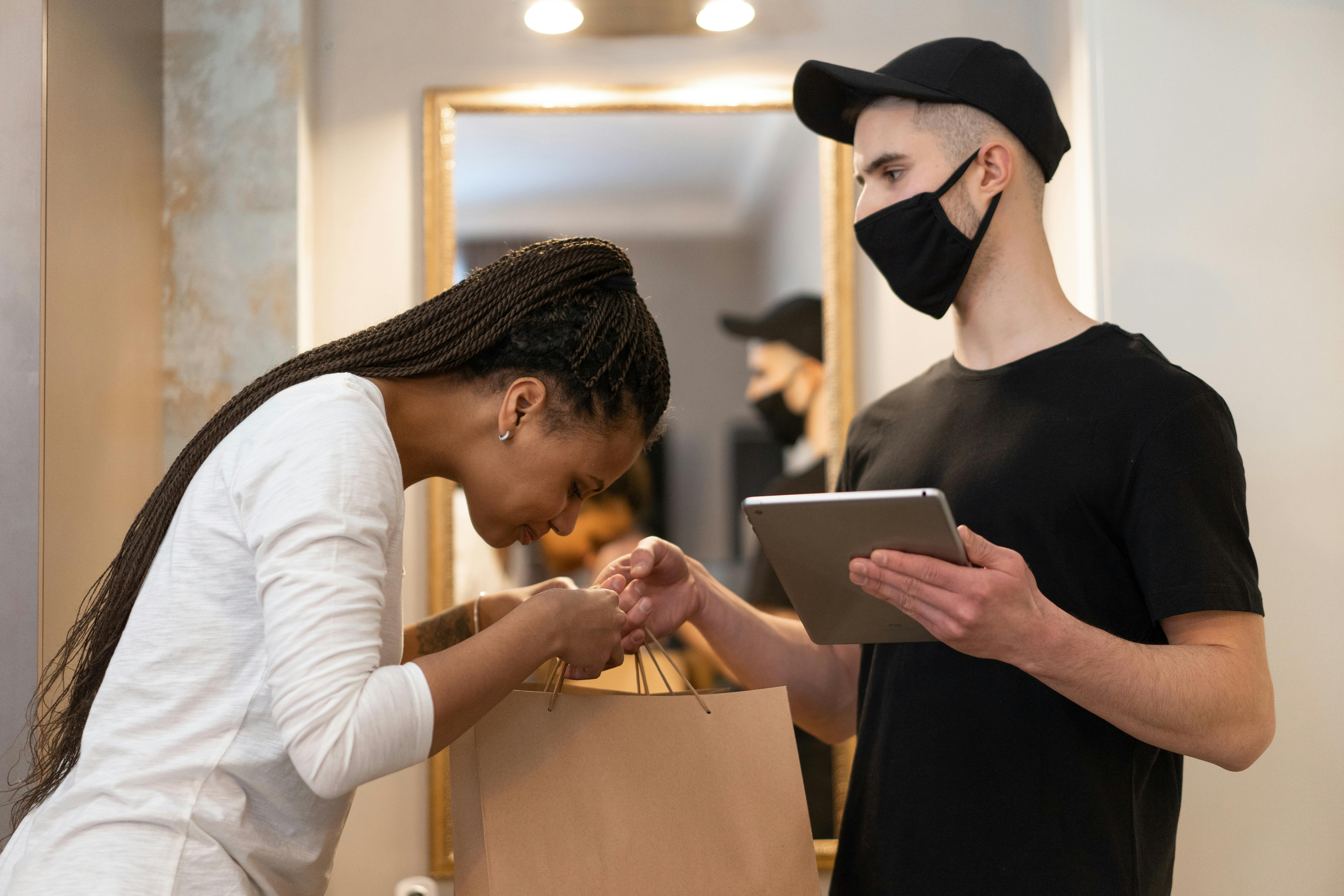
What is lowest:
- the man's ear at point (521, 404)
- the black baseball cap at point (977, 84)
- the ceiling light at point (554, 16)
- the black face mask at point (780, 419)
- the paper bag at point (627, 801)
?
the paper bag at point (627, 801)

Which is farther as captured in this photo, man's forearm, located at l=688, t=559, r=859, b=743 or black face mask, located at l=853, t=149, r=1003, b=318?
man's forearm, located at l=688, t=559, r=859, b=743

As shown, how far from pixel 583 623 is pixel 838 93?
0.86m

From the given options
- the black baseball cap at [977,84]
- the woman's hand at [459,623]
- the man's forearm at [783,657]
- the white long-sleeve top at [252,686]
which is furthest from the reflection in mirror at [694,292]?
the white long-sleeve top at [252,686]

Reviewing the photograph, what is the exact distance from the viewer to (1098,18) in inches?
69.2

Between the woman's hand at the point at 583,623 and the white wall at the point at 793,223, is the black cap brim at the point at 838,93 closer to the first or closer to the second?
the white wall at the point at 793,223

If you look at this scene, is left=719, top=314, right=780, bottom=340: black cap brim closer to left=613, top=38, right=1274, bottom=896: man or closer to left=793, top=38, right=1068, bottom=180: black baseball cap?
left=613, top=38, right=1274, bottom=896: man

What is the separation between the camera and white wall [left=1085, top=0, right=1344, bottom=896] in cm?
166

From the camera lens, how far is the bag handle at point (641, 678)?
105 cm

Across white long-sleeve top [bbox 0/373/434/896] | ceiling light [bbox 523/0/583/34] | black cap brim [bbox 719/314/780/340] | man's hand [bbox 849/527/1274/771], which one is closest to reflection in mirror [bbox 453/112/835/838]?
black cap brim [bbox 719/314/780/340]

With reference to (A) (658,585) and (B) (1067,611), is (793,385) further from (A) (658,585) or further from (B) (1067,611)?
(B) (1067,611)

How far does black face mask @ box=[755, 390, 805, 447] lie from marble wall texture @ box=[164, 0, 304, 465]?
95 cm

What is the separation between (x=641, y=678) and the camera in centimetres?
120

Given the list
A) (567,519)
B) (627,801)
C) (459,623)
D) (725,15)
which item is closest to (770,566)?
(459,623)

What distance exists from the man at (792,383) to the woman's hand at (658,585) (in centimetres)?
71
